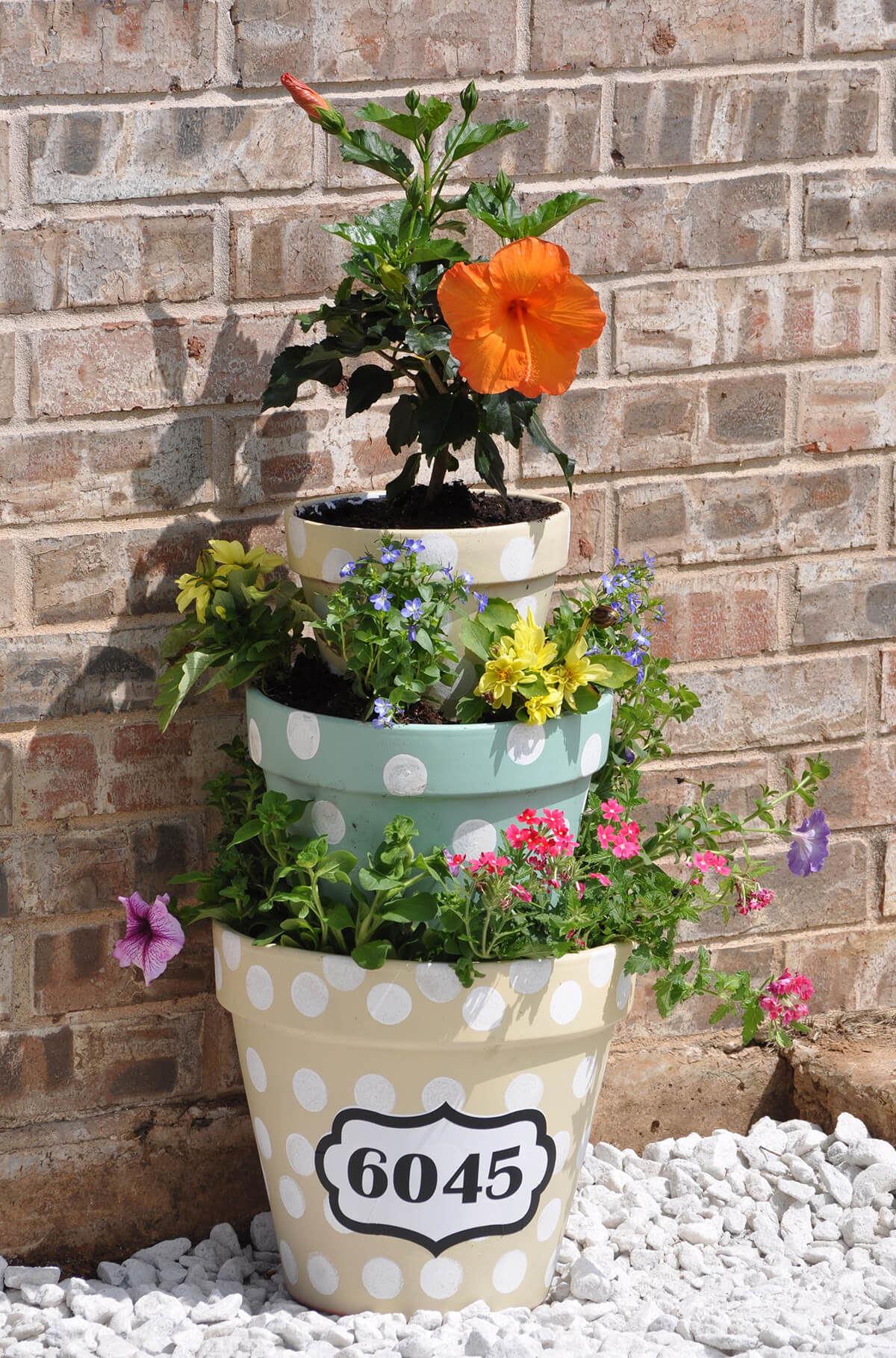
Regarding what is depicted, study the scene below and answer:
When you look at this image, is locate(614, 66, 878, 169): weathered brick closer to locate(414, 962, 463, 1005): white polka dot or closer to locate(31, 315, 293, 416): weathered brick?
locate(31, 315, 293, 416): weathered brick

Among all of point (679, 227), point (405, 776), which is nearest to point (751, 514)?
point (679, 227)

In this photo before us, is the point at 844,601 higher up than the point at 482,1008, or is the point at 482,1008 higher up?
the point at 844,601

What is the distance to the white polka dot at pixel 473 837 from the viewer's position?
1401 millimetres

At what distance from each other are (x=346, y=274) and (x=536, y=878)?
73 centimetres

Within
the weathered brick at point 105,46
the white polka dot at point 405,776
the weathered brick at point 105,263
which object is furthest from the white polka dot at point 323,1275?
the weathered brick at point 105,46

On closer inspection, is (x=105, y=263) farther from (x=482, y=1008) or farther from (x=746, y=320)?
(x=482, y=1008)

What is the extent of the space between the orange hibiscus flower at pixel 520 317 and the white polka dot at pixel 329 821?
0.44m

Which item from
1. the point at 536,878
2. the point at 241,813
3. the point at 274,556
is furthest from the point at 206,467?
the point at 536,878

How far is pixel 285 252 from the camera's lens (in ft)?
5.22

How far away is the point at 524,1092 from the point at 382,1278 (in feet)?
0.86

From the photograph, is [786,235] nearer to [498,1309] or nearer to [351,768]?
[351,768]

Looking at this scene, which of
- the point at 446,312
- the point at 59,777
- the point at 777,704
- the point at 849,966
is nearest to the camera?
the point at 446,312

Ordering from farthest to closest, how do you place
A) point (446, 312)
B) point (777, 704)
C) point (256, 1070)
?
1. point (777, 704)
2. point (256, 1070)
3. point (446, 312)

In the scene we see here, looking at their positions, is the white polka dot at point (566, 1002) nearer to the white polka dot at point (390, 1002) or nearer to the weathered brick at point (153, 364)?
the white polka dot at point (390, 1002)
